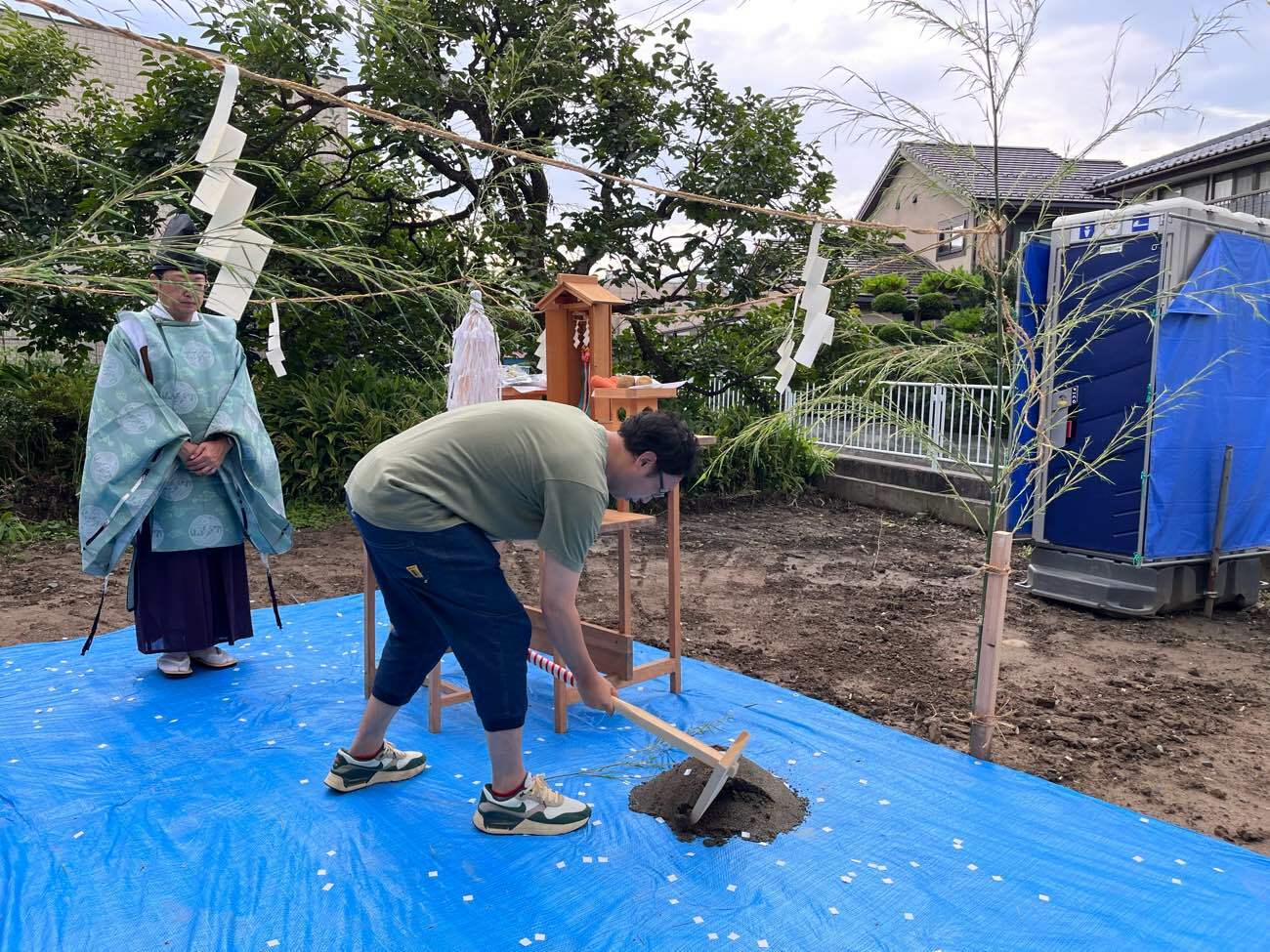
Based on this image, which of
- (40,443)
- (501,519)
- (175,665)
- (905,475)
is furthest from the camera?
(905,475)

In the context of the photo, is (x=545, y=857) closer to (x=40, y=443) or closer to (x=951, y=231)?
(x=951, y=231)

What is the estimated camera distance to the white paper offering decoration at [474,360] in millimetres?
2996

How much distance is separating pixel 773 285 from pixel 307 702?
5724 millimetres

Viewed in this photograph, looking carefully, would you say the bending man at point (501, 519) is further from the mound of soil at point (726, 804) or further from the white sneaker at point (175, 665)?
the white sneaker at point (175, 665)

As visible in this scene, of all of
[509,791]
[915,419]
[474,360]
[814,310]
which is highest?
[814,310]

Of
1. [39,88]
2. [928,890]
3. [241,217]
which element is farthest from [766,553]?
[39,88]

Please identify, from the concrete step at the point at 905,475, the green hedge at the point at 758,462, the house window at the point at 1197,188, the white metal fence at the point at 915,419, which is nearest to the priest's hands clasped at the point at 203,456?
the white metal fence at the point at 915,419

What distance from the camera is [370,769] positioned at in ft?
7.97

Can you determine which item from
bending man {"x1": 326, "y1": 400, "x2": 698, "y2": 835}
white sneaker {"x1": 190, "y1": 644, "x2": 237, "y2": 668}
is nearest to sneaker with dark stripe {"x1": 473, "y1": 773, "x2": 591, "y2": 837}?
bending man {"x1": 326, "y1": 400, "x2": 698, "y2": 835}

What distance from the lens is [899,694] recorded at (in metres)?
3.47

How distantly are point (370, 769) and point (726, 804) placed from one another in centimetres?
101

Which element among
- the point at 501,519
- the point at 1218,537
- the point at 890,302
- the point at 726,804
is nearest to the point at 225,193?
the point at 501,519

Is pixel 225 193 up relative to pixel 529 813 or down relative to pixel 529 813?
up

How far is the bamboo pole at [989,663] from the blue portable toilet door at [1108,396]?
6.02ft
